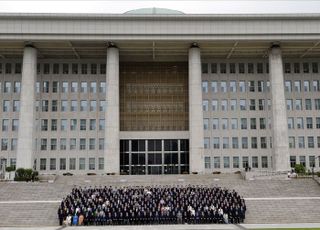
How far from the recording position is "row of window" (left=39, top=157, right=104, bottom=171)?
56438 millimetres

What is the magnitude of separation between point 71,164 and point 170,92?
15549 mm

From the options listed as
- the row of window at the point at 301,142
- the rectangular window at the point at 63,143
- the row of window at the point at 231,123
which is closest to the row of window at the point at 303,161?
the row of window at the point at 301,142

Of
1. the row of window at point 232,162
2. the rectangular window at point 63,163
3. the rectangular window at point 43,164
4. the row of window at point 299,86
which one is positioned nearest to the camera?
the rectangular window at point 43,164

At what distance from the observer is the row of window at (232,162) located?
57.1m

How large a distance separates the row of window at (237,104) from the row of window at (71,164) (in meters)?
15.6

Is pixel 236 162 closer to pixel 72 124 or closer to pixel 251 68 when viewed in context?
pixel 251 68

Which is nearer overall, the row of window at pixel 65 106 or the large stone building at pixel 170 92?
the large stone building at pixel 170 92

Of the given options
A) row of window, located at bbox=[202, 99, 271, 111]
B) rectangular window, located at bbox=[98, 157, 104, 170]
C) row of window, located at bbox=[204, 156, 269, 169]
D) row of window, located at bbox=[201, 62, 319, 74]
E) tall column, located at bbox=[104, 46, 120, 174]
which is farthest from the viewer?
row of window, located at bbox=[201, 62, 319, 74]

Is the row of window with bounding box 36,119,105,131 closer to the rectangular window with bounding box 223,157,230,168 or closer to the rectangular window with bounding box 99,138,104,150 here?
the rectangular window with bounding box 99,138,104,150

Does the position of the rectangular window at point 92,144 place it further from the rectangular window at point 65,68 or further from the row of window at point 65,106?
the rectangular window at point 65,68

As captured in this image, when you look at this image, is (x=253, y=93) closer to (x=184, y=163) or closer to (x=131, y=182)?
(x=184, y=163)

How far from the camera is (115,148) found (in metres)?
50.9

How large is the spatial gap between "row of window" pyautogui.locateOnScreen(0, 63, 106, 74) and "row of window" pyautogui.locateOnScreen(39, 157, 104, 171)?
11226 millimetres

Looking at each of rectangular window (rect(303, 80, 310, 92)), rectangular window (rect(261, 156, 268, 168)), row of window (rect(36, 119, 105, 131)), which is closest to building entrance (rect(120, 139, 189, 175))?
row of window (rect(36, 119, 105, 131))
